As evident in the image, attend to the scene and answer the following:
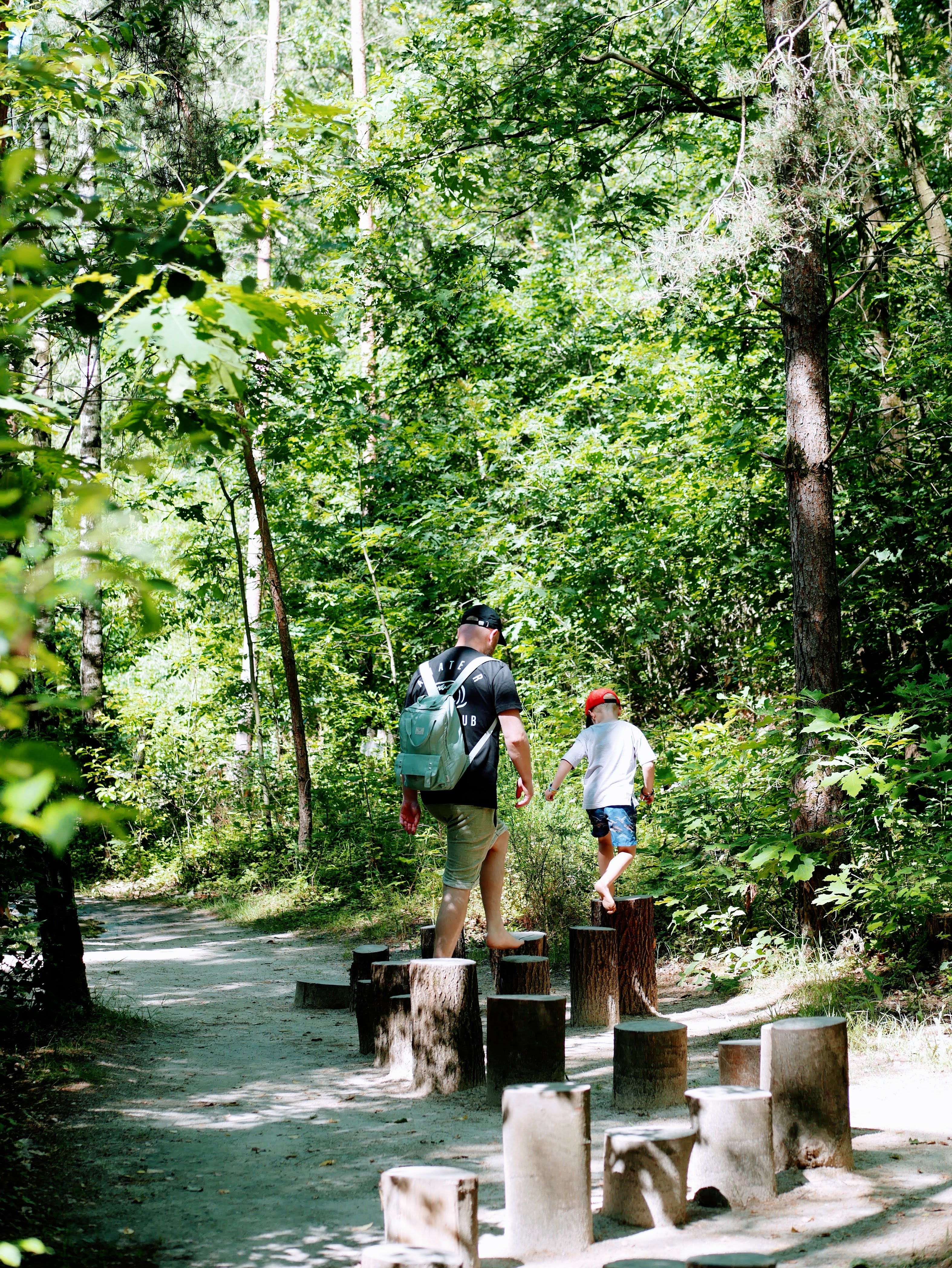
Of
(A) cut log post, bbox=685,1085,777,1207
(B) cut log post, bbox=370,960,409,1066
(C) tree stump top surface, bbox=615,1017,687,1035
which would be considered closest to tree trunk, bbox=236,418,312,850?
(B) cut log post, bbox=370,960,409,1066

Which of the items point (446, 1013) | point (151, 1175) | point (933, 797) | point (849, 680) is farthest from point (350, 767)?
point (151, 1175)

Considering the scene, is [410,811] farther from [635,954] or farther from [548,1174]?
[548,1174]

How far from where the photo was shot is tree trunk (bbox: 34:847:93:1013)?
663 centimetres

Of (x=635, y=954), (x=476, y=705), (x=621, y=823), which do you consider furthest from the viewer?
(x=621, y=823)

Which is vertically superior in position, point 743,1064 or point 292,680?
point 292,680

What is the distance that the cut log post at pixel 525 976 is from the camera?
251 inches

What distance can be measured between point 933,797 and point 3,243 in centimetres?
768

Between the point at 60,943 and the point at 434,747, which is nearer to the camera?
the point at 434,747

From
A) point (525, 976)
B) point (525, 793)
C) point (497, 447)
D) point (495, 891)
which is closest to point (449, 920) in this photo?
point (495, 891)

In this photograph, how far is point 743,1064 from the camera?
4.91 m

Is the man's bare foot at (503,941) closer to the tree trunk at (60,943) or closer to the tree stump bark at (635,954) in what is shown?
the tree stump bark at (635,954)

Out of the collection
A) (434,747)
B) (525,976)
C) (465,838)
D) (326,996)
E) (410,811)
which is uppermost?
(434,747)

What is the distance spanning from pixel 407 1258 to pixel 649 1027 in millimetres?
2441

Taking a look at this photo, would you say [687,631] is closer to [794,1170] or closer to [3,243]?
[794,1170]
